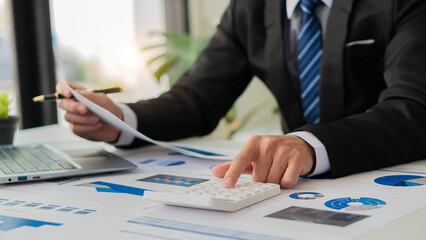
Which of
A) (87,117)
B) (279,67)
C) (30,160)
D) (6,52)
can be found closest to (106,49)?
(6,52)

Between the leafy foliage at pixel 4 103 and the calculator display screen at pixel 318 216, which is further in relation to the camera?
the leafy foliage at pixel 4 103

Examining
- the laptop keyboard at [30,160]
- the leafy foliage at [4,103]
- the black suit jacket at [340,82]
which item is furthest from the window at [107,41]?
the laptop keyboard at [30,160]

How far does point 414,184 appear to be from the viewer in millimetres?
838

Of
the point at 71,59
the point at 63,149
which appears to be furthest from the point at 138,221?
the point at 71,59

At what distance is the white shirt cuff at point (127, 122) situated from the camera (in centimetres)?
128

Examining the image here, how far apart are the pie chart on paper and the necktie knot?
1.96 feet

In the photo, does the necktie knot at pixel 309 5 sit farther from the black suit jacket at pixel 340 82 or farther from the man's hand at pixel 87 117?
the man's hand at pixel 87 117

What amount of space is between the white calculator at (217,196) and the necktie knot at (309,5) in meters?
0.71

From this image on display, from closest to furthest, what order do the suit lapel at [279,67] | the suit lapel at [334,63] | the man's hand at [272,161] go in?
the man's hand at [272,161]
the suit lapel at [334,63]
the suit lapel at [279,67]

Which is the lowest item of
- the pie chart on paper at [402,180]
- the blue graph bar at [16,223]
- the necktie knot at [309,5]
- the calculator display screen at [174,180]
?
the pie chart on paper at [402,180]

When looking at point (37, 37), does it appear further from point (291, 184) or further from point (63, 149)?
point (291, 184)

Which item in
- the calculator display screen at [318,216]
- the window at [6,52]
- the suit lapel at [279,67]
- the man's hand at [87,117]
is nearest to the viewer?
the calculator display screen at [318,216]

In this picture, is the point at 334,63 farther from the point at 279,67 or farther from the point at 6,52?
the point at 6,52

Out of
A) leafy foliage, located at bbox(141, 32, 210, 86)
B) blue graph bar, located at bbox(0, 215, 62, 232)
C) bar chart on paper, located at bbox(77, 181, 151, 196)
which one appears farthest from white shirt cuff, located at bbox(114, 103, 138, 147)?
leafy foliage, located at bbox(141, 32, 210, 86)
